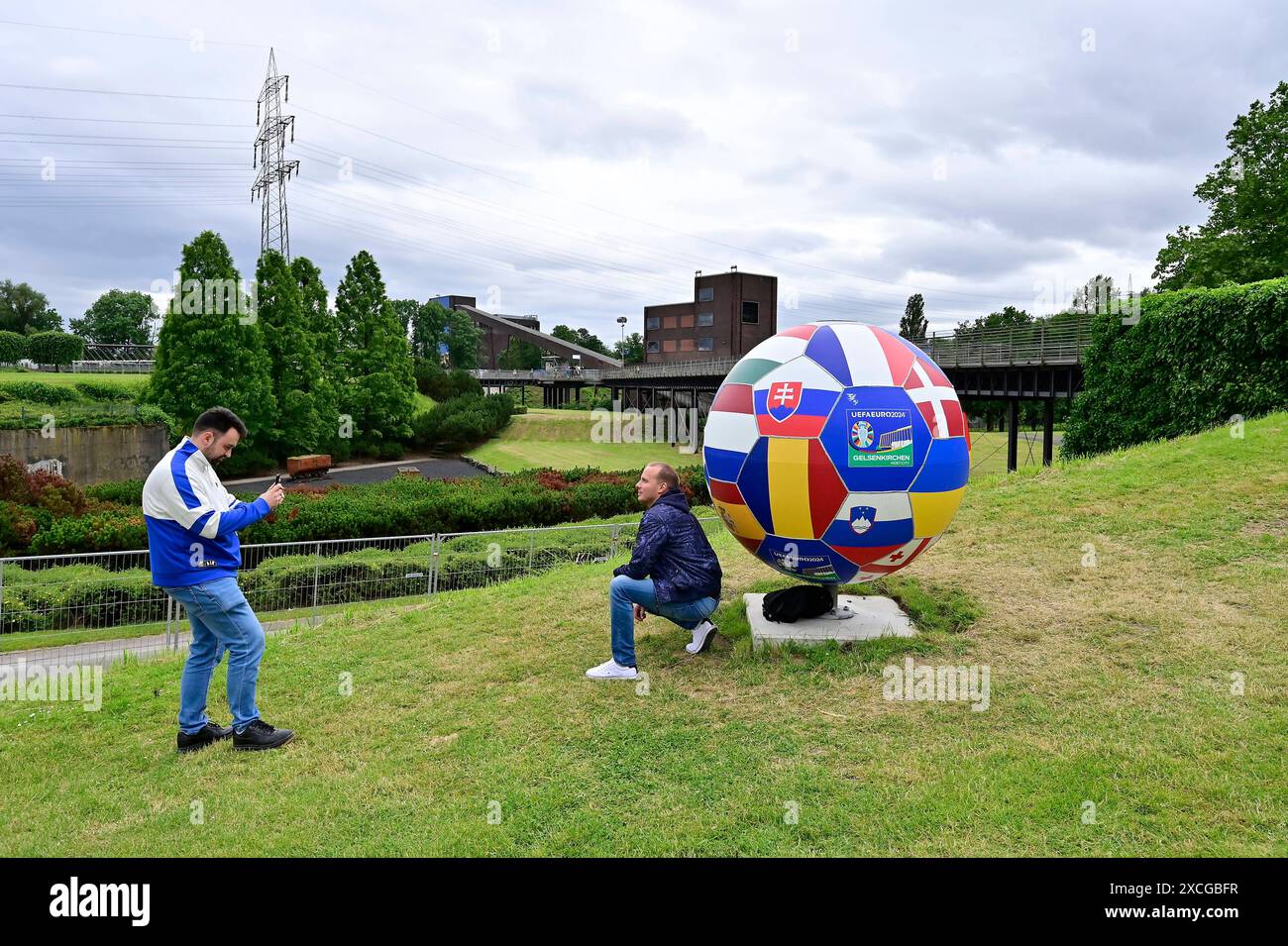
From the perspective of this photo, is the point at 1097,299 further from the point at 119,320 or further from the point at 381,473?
the point at 119,320

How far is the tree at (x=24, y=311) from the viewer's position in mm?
85688

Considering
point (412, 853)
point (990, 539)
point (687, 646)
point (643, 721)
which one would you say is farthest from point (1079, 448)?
point (412, 853)

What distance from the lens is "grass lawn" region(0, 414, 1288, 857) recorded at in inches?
187

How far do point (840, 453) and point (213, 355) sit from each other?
3677 cm

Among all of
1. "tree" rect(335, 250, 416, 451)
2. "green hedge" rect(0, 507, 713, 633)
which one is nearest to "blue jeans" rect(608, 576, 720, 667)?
"green hedge" rect(0, 507, 713, 633)

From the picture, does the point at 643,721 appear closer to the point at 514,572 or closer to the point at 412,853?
the point at 412,853

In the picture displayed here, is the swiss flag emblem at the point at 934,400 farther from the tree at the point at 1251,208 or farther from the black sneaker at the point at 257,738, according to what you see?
the tree at the point at 1251,208

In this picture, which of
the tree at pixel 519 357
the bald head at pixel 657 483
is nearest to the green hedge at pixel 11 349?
the tree at pixel 519 357

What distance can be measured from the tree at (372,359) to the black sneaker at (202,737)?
4208 cm

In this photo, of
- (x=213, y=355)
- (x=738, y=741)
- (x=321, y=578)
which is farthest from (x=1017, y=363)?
(x=213, y=355)

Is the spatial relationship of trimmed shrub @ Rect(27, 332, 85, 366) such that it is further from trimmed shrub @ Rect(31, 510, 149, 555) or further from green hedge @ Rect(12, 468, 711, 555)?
trimmed shrub @ Rect(31, 510, 149, 555)

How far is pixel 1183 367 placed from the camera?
18781 mm

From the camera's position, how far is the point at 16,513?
17.8 metres
